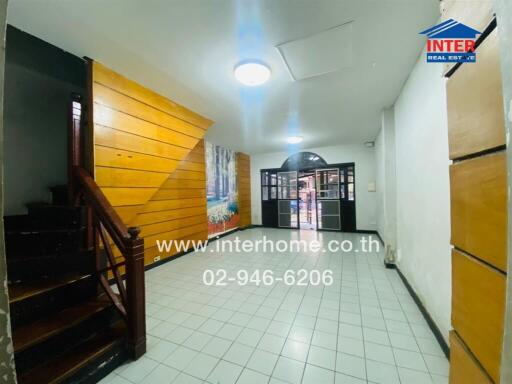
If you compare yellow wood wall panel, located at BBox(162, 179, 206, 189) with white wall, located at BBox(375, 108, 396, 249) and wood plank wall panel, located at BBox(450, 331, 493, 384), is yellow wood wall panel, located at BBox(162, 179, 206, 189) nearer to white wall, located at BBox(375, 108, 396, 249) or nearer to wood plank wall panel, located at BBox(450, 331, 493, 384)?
white wall, located at BBox(375, 108, 396, 249)

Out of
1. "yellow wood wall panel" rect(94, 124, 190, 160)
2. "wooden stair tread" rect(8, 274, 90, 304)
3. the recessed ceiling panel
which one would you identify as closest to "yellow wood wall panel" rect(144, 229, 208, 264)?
"yellow wood wall panel" rect(94, 124, 190, 160)

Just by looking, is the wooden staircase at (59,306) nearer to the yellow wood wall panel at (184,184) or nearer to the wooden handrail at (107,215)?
the wooden handrail at (107,215)

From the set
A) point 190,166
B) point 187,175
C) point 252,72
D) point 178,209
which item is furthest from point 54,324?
point 190,166

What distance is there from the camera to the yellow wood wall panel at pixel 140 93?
2138 millimetres

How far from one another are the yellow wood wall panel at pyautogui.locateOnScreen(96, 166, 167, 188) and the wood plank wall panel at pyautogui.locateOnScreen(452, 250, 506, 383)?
2.76m

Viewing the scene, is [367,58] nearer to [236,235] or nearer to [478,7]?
[478,7]

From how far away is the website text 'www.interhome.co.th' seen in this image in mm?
4336

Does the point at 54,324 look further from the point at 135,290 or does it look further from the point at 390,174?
the point at 390,174

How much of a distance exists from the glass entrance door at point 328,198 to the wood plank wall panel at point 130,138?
477 centimetres

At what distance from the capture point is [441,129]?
1698 millimetres

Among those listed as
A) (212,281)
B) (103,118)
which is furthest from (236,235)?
(103,118)

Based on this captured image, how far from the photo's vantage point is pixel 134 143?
8.04 feet

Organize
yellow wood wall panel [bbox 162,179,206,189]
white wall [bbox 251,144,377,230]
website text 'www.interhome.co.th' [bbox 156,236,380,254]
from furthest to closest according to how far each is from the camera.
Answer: white wall [bbox 251,144,377,230] → website text 'www.interhome.co.th' [bbox 156,236,380,254] → yellow wood wall panel [bbox 162,179,206,189]

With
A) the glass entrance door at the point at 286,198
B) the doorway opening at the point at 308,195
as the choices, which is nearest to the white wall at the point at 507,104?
the doorway opening at the point at 308,195
